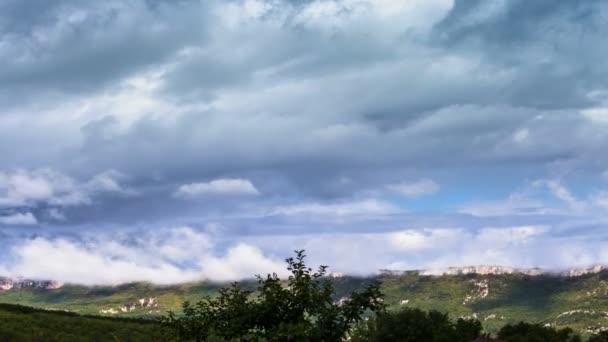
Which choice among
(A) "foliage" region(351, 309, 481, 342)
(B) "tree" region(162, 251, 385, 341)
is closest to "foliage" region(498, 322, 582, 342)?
(A) "foliage" region(351, 309, 481, 342)

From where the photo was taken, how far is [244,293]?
36.5 m

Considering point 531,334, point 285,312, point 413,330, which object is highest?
point 285,312

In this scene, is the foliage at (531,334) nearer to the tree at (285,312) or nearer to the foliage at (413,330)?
the foliage at (413,330)

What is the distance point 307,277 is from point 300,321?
98.9 inches

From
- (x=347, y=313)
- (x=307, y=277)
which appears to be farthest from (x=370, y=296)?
(x=307, y=277)

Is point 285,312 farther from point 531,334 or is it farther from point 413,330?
point 531,334

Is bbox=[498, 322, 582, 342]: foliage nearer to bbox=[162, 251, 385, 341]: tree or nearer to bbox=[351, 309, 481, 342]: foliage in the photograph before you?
bbox=[351, 309, 481, 342]: foliage

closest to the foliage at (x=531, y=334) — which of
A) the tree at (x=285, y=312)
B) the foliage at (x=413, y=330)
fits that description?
the foliage at (x=413, y=330)

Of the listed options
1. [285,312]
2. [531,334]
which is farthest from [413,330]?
[285,312]

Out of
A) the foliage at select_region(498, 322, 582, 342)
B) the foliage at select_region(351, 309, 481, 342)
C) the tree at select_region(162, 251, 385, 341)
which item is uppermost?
the tree at select_region(162, 251, 385, 341)

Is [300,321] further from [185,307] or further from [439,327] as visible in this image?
[439,327]

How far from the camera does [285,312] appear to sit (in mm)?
35625

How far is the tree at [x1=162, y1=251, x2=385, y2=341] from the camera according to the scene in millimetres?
33500

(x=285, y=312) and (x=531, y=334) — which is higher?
(x=285, y=312)
